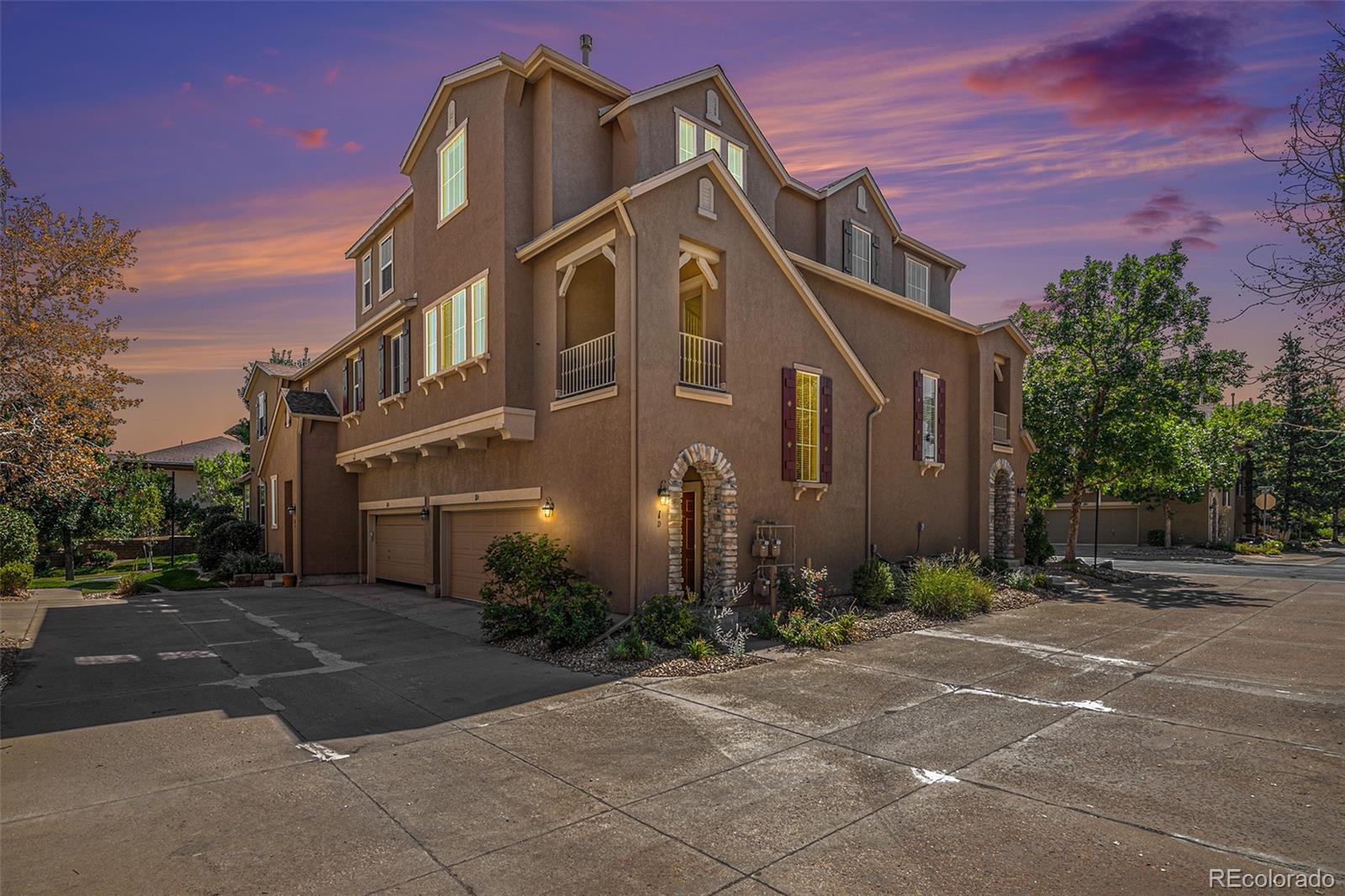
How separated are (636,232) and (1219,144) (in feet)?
24.8

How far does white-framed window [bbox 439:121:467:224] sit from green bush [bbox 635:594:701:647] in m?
10.0

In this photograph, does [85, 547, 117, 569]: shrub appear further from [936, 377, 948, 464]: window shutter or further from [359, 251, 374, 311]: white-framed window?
[936, 377, 948, 464]: window shutter

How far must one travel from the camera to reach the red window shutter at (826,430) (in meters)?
14.3

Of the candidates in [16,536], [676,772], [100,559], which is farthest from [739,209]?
[100,559]

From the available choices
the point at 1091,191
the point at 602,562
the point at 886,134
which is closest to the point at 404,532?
the point at 602,562

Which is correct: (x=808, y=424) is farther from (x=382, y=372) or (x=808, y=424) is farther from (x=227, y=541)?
(x=227, y=541)

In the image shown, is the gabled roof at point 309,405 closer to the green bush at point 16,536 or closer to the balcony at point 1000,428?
the green bush at point 16,536

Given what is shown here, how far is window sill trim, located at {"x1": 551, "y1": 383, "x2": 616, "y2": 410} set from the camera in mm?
11516

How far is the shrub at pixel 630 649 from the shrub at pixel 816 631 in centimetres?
260

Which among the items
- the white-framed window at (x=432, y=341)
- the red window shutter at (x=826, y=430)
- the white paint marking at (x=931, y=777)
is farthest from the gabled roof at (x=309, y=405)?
the white paint marking at (x=931, y=777)

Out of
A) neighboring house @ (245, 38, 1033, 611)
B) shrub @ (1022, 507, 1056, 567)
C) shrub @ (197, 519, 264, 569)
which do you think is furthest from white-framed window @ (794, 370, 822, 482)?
shrub @ (197, 519, 264, 569)

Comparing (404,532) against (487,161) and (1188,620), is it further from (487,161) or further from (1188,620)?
(1188,620)

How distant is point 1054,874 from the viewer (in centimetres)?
431

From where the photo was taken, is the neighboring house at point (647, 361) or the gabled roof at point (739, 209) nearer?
the gabled roof at point (739, 209)
